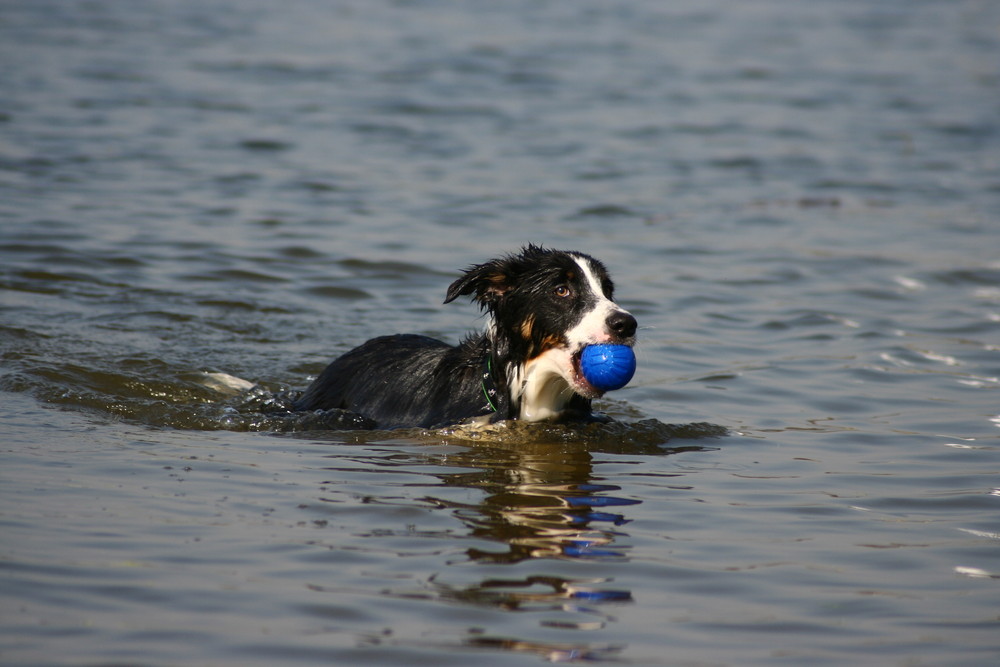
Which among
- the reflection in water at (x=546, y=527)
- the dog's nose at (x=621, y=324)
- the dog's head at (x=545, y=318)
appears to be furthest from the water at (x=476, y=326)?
the dog's nose at (x=621, y=324)

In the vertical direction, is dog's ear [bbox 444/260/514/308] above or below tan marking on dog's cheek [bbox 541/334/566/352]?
above

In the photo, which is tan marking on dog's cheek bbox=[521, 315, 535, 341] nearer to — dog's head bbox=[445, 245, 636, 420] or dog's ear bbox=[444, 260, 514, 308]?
dog's head bbox=[445, 245, 636, 420]

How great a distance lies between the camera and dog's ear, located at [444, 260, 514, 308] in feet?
22.4

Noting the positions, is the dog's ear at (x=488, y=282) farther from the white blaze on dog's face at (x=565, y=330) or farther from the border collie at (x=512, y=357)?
the white blaze on dog's face at (x=565, y=330)

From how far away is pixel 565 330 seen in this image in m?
6.60

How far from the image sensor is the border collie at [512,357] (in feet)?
21.7

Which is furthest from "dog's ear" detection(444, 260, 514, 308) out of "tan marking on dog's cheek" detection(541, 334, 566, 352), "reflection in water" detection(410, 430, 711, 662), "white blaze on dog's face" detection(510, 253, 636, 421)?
"reflection in water" detection(410, 430, 711, 662)

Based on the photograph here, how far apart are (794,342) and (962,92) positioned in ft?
43.1

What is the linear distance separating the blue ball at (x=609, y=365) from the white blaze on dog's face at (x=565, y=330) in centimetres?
7

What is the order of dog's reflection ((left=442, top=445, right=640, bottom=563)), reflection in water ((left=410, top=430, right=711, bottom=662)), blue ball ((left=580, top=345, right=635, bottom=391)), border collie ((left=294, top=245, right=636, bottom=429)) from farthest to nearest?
border collie ((left=294, top=245, right=636, bottom=429))
blue ball ((left=580, top=345, right=635, bottom=391))
dog's reflection ((left=442, top=445, right=640, bottom=563))
reflection in water ((left=410, top=430, right=711, bottom=662))

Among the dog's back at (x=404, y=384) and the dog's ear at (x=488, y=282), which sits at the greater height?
the dog's ear at (x=488, y=282)

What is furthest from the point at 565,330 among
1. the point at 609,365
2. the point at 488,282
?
the point at 488,282

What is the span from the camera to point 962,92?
20.8 m

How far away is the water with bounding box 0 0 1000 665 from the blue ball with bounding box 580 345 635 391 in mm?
515
